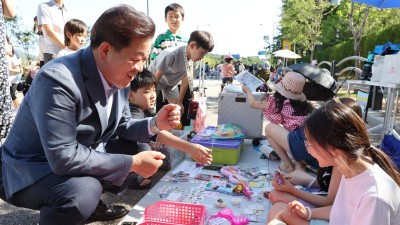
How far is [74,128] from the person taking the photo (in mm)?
1343

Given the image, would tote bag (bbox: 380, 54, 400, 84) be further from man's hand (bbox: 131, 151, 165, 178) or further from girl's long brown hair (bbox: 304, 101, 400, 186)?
man's hand (bbox: 131, 151, 165, 178)

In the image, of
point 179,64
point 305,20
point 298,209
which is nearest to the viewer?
point 298,209

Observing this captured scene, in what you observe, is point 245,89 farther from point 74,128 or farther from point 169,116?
point 74,128

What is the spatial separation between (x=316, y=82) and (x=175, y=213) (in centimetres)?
223

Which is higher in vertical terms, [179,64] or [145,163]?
[179,64]

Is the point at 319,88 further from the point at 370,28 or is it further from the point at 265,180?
the point at 370,28

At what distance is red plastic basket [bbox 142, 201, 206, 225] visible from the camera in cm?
190

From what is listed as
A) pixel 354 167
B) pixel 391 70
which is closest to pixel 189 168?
pixel 354 167

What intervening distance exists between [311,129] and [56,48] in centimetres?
259

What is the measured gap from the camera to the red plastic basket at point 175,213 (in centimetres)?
190

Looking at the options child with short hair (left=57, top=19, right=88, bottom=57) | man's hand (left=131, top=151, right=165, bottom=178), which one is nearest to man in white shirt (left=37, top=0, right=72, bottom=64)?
child with short hair (left=57, top=19, right=88, bottom=57)

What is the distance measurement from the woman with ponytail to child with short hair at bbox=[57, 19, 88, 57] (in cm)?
225

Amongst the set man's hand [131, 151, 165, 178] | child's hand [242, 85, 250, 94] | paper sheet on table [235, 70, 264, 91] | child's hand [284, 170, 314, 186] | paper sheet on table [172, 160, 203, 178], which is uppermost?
paper sheet on table [235, 70, 264, 91]

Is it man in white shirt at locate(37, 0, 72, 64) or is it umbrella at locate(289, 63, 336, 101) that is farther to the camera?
umbrella at locate(289, 63, 336, 101)
